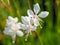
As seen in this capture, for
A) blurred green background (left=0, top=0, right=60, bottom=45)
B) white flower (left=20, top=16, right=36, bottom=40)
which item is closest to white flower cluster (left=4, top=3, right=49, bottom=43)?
white flower (left=20, top=16, right=36, bottom=40)

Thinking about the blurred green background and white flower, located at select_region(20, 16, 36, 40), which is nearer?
white flower, located at select_region(20, 16, 36, 40)

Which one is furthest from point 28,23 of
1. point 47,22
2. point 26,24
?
point 47,22

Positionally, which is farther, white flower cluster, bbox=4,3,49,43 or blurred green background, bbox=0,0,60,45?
blurred green background, bbox=0,0,60,45

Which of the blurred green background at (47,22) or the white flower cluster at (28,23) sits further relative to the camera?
the blurred green background at (47,22)

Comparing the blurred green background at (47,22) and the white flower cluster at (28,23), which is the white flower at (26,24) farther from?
the blurred green background at (47,22)

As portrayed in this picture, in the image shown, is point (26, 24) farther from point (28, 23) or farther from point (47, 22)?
point (47, 22)

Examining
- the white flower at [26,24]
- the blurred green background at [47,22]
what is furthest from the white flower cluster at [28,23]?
the blurred green background at [47,22]

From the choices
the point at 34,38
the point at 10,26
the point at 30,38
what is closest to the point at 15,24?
the point at 10,26

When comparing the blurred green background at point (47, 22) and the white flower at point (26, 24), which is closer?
the white flower at point (26, 24)

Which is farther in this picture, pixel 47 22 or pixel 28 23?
pixel 47 22

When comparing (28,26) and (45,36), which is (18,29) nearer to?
(28,26)

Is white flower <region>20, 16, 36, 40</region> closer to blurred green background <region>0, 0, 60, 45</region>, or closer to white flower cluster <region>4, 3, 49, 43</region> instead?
white flower cluster <region>4, 3, 49, 43</region>
